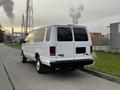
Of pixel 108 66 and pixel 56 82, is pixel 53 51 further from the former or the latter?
pixel 108 66

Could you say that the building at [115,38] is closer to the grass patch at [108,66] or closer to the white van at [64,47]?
the grass patch at [108,66]

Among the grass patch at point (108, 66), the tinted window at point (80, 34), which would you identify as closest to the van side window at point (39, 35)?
the tinted window at point (80, 34)

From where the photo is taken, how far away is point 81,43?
995 centimetres

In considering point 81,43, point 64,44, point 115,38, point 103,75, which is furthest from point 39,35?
point 115,38

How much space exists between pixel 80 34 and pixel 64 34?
0.76m

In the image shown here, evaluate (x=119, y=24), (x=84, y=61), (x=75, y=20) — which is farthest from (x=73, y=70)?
(x=75, y=20)

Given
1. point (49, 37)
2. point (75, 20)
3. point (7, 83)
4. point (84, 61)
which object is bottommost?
point (7, 83)

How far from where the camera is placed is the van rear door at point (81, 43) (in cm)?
986

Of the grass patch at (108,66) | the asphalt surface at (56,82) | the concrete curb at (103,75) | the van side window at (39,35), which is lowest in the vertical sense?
the asphalt surface at (56,82)

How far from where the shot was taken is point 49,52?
9.53m

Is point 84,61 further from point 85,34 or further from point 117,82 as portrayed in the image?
point 117,82

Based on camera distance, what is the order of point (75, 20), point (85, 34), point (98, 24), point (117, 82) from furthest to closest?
point (75, 20), point (98, 24), point (85, 34), point (117, 82)

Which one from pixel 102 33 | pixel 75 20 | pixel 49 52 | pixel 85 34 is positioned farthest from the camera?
pixel 75 20

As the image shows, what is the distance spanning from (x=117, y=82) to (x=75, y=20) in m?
53.6
